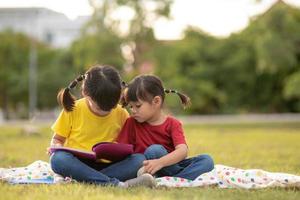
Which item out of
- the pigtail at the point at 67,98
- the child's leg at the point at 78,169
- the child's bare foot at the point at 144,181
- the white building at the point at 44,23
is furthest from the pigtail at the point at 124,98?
the white building at the point at 44,23

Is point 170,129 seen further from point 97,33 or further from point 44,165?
point 97,33

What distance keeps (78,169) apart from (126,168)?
0.36 m

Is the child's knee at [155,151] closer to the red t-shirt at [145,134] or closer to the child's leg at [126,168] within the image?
the child's leg at [126,168]

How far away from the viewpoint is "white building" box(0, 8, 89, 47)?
59344 mm

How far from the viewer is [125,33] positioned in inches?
1094

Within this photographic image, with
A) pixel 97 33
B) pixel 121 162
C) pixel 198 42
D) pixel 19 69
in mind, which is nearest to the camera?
pixel 121 162

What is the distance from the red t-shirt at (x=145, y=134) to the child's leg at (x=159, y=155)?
15 cm

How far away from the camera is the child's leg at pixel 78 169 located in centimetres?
454

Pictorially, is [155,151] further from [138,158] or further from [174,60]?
[174,60]

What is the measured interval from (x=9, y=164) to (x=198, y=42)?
29.3 meters

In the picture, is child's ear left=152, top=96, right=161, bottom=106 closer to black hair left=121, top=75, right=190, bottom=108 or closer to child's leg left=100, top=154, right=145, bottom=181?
black hair left=121, top=75, right=190, bottom=108

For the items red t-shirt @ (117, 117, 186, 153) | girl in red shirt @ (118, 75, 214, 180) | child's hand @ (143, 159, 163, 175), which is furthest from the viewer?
red t-shirt @ (117, 117, 186, 153)

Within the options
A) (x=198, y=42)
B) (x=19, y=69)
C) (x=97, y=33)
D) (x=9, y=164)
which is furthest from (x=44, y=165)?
(x=19, y=69)

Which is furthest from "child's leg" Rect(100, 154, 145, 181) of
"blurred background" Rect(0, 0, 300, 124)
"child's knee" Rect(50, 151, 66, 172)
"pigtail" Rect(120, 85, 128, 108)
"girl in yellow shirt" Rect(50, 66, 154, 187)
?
"blurred background" Rect(0, 0, 300, 124)
